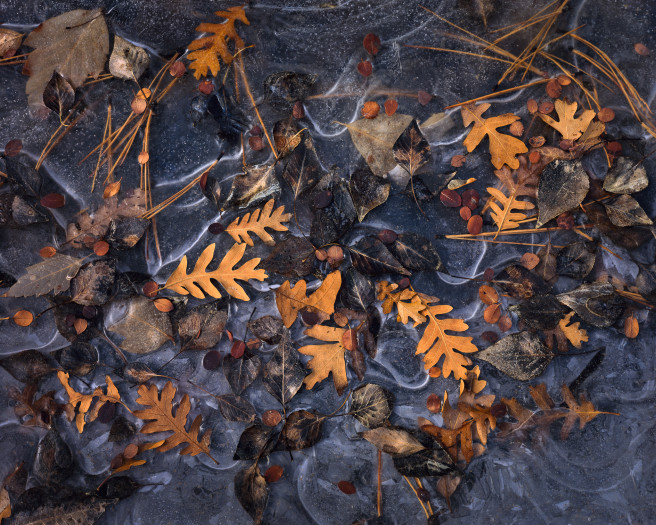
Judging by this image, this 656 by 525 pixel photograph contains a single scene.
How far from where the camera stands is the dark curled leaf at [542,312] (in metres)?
2.23

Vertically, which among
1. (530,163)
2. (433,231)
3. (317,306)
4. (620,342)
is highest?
(530,163)

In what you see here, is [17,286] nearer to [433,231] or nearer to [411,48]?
[433,231]

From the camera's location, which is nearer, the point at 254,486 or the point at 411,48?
the point at 254,486

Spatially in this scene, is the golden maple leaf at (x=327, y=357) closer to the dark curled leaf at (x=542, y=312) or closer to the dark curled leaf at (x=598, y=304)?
the dark curled leaf at (x=542, y=312)

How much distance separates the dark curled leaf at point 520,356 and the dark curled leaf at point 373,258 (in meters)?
0.56

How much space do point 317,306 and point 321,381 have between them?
14.5 inches

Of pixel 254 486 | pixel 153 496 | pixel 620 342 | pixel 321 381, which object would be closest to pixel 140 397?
pixel 153 496

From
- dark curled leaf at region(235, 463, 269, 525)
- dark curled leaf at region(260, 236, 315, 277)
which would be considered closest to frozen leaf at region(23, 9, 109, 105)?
dark curled leaf at region(260, 236, 315, 277)

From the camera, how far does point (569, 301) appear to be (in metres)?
2.24

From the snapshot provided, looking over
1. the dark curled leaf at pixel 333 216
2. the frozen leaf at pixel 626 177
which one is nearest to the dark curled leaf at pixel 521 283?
the frozen leaf at pixel 626 177

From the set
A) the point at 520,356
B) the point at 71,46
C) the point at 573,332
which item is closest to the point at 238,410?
the point at 520,356

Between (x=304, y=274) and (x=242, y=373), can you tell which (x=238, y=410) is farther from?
(x=304, y=274)

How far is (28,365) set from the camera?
2.36 metres

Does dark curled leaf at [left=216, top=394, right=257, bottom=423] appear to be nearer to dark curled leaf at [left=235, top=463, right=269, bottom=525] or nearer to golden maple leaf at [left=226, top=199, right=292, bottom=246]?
dark curled leaf at [left=235, top=463, right=269, bottom=525]
